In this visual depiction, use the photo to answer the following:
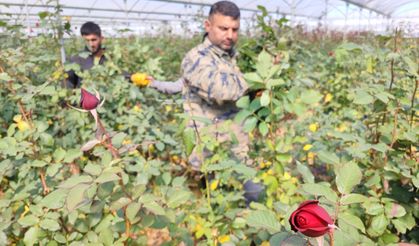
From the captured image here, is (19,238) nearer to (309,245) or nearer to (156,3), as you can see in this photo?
(309,245)

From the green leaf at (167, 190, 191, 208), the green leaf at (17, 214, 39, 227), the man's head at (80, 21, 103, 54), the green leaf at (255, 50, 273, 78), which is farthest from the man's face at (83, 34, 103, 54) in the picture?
the green leaf at (167, 190, 191, 208)

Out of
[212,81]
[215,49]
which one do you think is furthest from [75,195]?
[215,49]

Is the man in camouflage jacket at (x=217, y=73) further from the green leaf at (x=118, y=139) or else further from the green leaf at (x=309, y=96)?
the green leaf at (x=118, y=139)

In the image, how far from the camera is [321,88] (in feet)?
13.6

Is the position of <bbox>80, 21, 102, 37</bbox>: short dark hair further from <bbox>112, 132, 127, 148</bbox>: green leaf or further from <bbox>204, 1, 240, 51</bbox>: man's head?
<bbox>112, 132, 127, 148</bbox>: green leaf

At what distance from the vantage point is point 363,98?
3.48 ft

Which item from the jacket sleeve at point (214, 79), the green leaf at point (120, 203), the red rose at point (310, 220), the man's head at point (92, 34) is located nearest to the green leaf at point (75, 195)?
the green leaf at point (120, 203)

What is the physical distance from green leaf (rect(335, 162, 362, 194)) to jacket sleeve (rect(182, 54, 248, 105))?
1.02 metres

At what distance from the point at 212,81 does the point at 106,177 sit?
1.09 meters

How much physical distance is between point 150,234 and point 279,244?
1.76 m

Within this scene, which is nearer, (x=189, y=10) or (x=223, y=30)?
(x=223, y=30)

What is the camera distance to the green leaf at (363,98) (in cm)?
105

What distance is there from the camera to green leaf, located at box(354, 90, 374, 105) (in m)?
1.05

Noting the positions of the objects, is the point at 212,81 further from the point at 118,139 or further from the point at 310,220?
the point at 310,220
